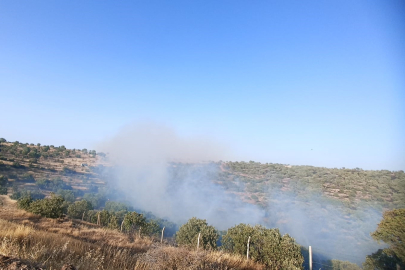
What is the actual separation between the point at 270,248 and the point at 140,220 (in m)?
11.3

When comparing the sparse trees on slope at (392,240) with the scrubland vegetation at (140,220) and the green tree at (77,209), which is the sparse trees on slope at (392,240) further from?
the green tree at (77,209)

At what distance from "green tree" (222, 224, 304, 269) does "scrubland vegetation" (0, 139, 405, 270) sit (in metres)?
0.03

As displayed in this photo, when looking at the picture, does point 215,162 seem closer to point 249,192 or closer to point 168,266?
point 249,192

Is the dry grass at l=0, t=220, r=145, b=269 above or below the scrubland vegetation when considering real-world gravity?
above

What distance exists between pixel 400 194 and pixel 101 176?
55895mm

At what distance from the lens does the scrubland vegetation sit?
4.49m

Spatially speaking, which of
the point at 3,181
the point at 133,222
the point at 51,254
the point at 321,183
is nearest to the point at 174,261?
the point at 51,254

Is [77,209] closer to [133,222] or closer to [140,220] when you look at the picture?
[133,222]

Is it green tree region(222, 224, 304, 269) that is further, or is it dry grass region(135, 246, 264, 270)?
green tree region(222, 224, 304, 269)

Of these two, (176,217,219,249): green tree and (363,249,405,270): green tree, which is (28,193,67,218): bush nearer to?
(176,217,219,249): green tree

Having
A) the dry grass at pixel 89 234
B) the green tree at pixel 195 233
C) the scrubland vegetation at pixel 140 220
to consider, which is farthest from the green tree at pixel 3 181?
the green tree at pixel 195 233

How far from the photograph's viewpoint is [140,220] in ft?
53.3

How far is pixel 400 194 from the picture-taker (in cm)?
2867

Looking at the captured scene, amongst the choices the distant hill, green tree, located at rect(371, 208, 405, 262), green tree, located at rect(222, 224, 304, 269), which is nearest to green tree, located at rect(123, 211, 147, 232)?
green tree, located at rect(222, 224, 304, 269)
